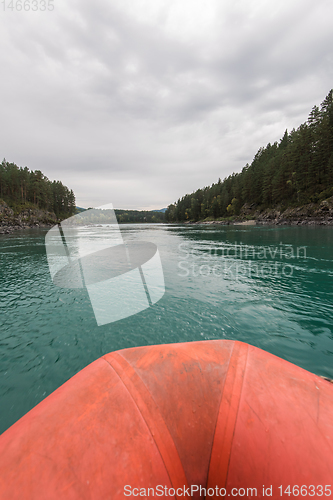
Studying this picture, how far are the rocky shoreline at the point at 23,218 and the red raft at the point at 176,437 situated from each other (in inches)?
2527

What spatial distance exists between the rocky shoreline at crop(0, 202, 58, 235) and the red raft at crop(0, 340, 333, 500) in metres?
64.2

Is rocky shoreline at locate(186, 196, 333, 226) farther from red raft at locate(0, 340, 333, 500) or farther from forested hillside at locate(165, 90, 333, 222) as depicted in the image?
red raft at locate(0, 340, 333, 500)

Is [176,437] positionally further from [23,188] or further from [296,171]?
[23,188]

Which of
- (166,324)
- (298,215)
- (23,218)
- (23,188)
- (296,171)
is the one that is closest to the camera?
(166,324)

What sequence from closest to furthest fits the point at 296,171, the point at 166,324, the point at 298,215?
the point at 166,324, the point at 298,215, the point at 296,171

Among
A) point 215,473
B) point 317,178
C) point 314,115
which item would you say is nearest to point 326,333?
point 215,473

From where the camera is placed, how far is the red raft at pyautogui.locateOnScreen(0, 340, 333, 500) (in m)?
1.39

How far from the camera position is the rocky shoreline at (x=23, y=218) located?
64.9 m

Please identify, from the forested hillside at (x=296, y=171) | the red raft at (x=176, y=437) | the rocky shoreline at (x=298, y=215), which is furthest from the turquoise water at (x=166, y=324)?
the forested hillside at (x=296, y=171)

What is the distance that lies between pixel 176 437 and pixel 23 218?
96.5 metres

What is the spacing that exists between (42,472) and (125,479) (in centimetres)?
58

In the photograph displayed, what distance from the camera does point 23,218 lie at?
257ft

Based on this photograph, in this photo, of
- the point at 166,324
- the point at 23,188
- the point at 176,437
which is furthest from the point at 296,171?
the point at 23,188

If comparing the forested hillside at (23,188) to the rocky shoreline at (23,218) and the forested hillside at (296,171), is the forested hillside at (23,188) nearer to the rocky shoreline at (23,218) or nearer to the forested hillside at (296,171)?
the rocky shoreline at (23,218)
